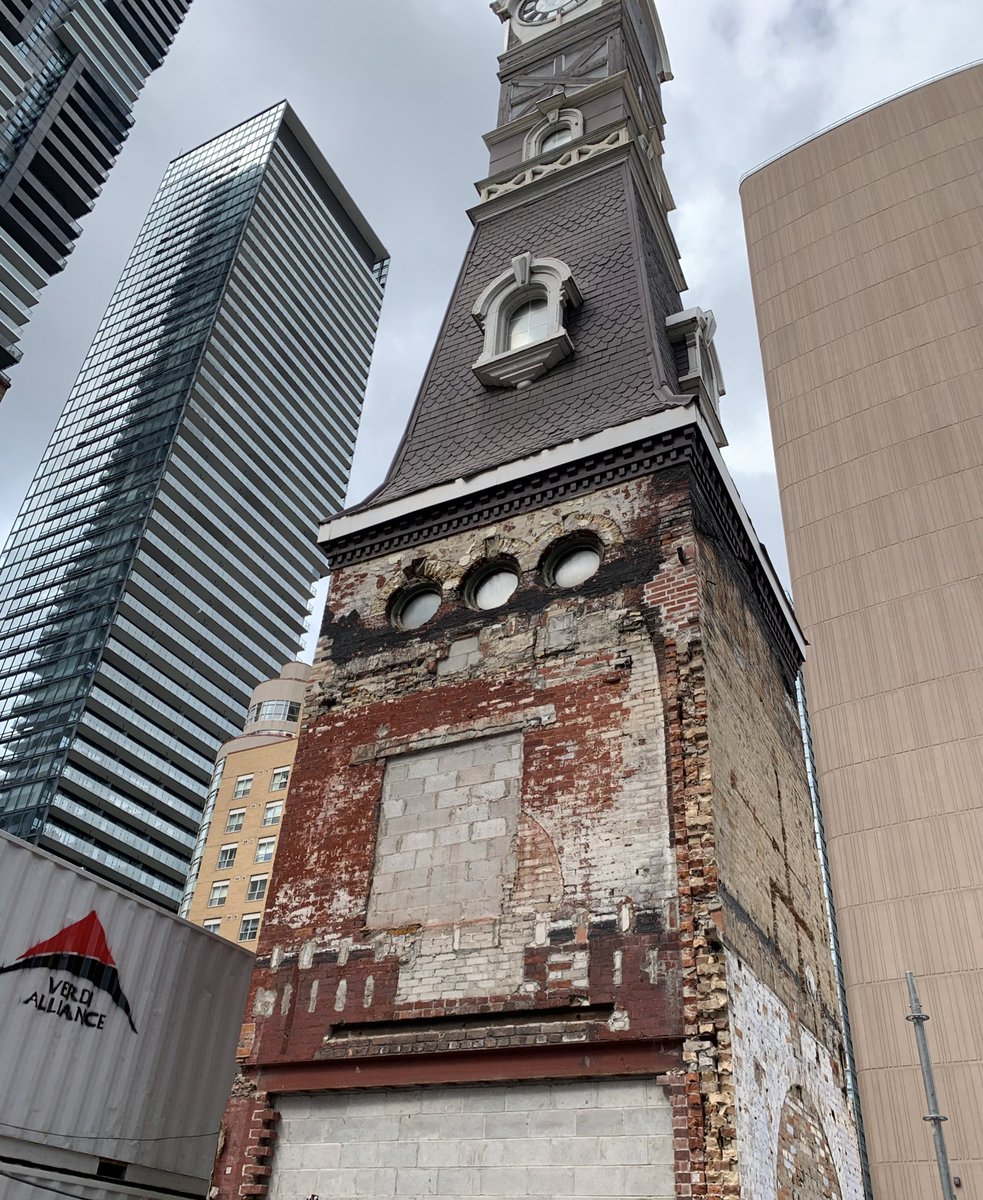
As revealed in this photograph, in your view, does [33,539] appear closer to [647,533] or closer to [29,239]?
[29,239]

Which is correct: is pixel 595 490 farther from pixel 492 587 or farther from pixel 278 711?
pixel 278 711

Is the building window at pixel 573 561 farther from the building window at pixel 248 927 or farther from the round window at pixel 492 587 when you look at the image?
the building window at pixel 248 927

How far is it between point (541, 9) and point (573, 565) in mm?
19418

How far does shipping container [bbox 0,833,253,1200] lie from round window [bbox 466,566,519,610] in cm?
589

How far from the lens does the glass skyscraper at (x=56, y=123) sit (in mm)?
93688

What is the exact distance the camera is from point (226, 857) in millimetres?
67375

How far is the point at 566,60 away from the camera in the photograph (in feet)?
79.9

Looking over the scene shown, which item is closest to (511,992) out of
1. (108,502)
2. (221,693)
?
(221,693)

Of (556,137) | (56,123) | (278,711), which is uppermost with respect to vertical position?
(56,123)

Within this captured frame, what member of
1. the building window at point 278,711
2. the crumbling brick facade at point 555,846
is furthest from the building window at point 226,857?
the crumbling brick facade at point 555,846

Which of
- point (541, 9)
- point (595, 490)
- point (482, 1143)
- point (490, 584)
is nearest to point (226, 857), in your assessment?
point (541, 9)

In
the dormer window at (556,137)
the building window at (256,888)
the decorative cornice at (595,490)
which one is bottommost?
the decorative cornice at (595,490)

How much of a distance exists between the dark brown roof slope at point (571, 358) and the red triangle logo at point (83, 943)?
6.95 m

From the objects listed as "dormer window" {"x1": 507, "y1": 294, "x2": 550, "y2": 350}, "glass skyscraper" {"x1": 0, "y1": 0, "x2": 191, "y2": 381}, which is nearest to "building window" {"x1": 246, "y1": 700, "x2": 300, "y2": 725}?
"glass skyscraper" {"x1": 0, "y1": 0, "x2": 191, "y2": 381}
